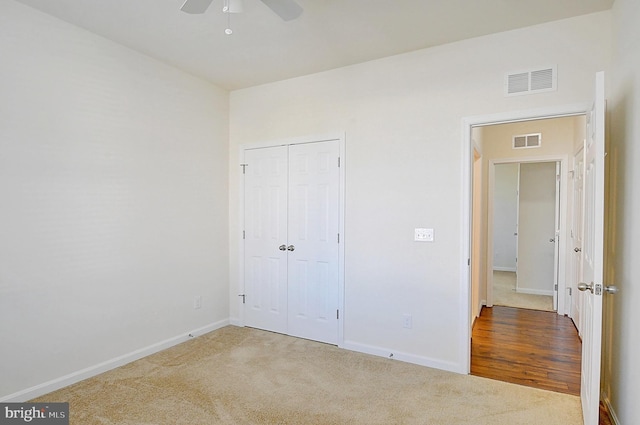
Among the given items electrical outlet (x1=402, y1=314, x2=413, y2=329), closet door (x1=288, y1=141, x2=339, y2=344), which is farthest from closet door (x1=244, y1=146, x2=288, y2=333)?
electrical outlet (x1=402, y1=314, x2=413, y2=329)

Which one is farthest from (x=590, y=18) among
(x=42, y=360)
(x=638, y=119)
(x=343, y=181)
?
(x=42, y=360)

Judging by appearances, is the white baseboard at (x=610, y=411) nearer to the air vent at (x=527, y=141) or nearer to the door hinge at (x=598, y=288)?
the door hinge at (x=598, y=288)

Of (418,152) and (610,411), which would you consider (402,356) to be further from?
(418,152)

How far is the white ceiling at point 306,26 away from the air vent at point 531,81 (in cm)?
36

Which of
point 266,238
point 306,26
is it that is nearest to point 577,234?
point 266,238

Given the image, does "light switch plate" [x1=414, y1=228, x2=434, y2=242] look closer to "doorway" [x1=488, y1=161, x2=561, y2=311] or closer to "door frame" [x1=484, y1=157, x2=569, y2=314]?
"door frame" [x1=484, y1=157, x2=569, y2=314]

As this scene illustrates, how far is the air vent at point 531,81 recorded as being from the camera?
8.51ft

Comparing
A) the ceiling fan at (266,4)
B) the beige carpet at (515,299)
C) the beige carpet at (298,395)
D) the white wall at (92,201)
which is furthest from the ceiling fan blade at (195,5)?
the beige carpet at (515,299)

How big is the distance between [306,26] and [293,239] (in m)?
2.07

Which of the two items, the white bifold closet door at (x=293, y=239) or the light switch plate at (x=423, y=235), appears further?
the white bifold closet door at (x=293, y=239)

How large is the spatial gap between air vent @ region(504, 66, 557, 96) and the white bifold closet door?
1575 mm

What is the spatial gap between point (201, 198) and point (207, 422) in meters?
2.28

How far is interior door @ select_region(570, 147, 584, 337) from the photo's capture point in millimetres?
4016

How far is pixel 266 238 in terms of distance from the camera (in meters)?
3.98
